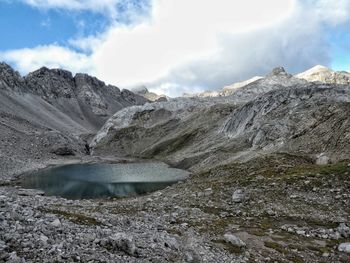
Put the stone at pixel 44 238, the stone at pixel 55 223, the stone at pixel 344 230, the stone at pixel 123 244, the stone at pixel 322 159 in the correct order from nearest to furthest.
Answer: the stone at pixel 44 238
the stone at pixel 123 244
the stone at pixel 55 223
the stone at pixel 344 230
the stone at pixel 322 159

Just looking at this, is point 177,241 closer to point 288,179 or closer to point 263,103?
point 288,179

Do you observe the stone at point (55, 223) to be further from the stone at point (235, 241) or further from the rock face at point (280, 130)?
the rock face at point (280, 130)

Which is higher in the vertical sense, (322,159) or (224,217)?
(322,159)

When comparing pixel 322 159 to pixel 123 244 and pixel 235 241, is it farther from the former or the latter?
pixel 123 244

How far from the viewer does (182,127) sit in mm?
189125

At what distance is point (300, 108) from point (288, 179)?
72484 millimetres

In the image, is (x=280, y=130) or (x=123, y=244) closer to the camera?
(x=123, y=244)

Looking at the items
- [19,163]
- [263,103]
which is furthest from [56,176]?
[263,103]

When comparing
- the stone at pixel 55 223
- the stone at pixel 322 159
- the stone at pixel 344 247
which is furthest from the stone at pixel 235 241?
the stone at pixel 322 159

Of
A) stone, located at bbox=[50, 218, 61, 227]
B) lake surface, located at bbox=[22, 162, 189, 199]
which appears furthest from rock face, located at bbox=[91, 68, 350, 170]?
stone, located at bbox=[50, 218, 61, 227]

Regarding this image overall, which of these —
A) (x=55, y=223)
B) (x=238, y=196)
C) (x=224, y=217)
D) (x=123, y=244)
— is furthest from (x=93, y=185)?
(x=123, y=244)

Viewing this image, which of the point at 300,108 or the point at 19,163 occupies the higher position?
the point at 300,108

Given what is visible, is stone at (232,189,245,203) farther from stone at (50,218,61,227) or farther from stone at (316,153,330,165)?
stone at (316,153,330,165)

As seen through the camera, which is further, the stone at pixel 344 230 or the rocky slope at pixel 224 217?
the stone at pixel 344 230
